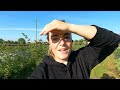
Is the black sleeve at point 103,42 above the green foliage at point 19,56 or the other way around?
above

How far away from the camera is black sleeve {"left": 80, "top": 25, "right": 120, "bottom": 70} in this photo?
5.65ft

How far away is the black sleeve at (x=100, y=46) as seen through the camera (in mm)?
1724

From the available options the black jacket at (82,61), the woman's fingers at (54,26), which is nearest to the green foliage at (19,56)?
the black jacket at (82,61)

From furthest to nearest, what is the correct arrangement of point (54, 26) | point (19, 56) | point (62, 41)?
point (19, 56) → point (62, 41) → point (54, 26)

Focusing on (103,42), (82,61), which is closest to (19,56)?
(82,61)

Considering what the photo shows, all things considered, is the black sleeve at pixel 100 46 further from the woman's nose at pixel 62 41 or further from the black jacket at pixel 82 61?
the woman's nose at pixel 62 41

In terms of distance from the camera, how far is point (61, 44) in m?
1.73

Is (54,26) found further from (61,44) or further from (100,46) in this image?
(100,46)

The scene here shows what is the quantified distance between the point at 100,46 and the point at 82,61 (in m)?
0.16
